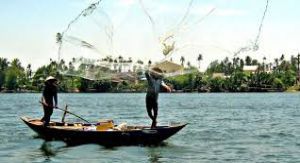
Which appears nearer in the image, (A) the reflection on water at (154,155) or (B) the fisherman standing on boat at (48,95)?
(A) the reflection on water at (154,155)

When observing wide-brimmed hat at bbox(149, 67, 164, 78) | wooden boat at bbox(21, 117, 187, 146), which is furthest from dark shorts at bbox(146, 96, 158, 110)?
wide-brimmed hat at bbox(149, 67, 164, 78)

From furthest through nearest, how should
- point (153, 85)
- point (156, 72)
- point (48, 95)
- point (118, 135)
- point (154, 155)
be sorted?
point (48, 95) → point (118, 135) → point (153, 85) → point (156, 72) → point (154, 155)

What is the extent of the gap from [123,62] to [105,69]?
77cm

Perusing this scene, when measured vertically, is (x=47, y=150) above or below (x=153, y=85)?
below

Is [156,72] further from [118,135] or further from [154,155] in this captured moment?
[154,155]

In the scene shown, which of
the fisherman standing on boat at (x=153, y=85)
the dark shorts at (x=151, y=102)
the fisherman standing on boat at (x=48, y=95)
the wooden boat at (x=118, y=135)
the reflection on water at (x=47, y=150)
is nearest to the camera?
the reflection on water at (x=47, y=150)

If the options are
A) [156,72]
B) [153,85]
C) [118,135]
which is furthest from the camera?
[118,135]

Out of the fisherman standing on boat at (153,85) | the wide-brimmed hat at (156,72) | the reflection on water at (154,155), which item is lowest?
the reflection on water at (154,155)

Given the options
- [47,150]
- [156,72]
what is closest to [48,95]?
[47,150]

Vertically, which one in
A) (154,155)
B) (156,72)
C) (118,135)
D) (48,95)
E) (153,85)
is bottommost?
(154,155)

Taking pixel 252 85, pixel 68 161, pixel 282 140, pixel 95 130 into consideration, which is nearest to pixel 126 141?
pixel 95 130

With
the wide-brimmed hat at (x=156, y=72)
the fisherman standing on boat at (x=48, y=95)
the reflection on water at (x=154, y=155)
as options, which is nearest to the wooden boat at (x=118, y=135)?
the reflection on water at (x=154, y=155)

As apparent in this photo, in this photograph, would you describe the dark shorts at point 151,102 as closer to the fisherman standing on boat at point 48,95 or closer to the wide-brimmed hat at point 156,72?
the wide-brimmed hat at point 156,72

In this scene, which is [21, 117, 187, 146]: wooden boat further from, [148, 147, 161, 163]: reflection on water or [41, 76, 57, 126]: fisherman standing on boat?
[41, 76, 57, 126]: fisherman standing on boat
